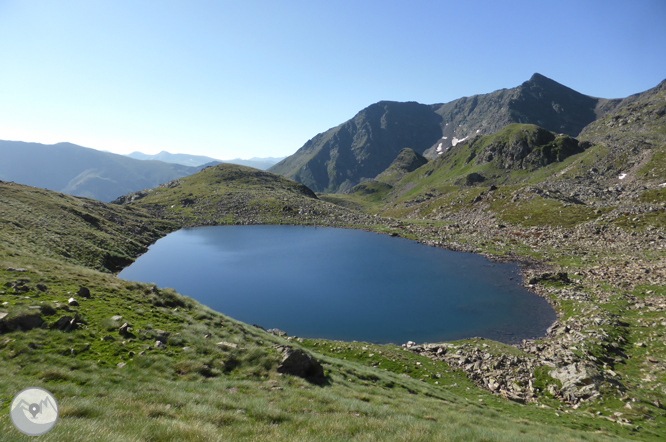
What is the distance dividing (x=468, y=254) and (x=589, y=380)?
55.1 metres

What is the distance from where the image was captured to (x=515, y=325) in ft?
128

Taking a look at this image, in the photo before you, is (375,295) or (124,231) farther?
(124,231)

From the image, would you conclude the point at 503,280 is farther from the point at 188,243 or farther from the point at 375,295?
the point at 188,243

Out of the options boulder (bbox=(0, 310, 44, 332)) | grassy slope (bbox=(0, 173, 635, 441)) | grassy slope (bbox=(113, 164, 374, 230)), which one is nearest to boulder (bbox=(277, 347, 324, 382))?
grassy slope (bbox=(0, 173, 635, 441))

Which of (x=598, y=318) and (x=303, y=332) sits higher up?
(x=598, y=318)

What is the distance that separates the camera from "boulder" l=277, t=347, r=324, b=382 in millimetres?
17453

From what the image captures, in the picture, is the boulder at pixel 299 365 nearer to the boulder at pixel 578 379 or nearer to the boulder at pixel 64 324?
the boulder at pixel 64 324

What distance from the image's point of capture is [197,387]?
13.2 m

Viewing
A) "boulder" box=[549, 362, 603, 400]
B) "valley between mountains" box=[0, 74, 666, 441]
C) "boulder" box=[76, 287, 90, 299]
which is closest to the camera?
"valley between mountains" box=[0, 74, 666, 441]

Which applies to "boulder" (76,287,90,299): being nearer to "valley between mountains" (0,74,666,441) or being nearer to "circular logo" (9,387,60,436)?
"valley between mountains" (0,74,666,441)

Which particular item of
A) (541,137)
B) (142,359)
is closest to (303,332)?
(142,359)

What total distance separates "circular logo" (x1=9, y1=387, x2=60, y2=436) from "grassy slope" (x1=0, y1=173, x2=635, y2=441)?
458 millimetres

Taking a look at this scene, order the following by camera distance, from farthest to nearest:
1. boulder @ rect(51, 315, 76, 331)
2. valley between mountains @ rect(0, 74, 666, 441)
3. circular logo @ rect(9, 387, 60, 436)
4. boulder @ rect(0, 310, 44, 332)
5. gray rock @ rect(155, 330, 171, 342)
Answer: gray rock @ rect(155, 330, 171, 342), boulder @ rect(51, 315, 76, 331), boulder @ rect(0, 310, 44, 332), valley between mountains @ rect(0, 74, 666, 441), circular logo @ rect(9, 387, 60, 436)

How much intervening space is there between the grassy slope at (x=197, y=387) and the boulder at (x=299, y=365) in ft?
2.29
